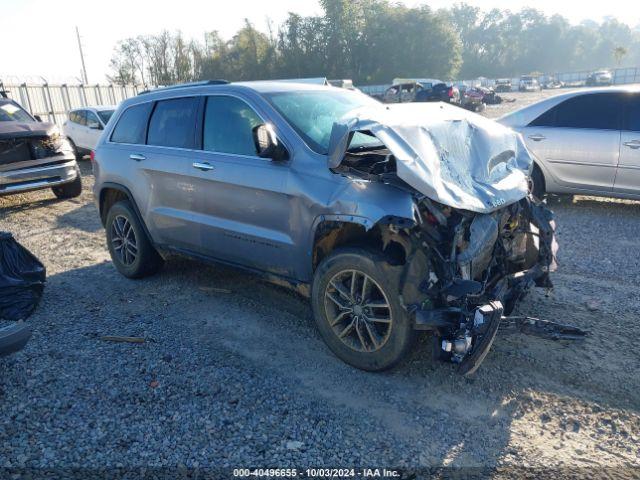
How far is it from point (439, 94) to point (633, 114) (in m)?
24.2

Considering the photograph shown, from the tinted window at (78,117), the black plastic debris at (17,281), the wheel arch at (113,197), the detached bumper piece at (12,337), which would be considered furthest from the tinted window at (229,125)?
the tinted window at (78,117)

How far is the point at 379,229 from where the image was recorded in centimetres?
364

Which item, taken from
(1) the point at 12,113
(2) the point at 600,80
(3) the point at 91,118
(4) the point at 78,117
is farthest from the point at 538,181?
(2) the point at 600,80

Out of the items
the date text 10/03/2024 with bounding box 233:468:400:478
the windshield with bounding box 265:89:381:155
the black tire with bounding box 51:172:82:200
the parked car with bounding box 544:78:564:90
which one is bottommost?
the parked car with bounding box 544:78:564:90

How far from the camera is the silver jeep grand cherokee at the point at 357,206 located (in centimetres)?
332

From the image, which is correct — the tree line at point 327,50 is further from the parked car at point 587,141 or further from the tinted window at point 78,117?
the parked car at point 587,141

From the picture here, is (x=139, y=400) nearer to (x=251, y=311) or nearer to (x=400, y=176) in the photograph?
(x=251, y=311)

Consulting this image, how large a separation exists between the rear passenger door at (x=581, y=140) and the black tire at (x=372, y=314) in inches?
209

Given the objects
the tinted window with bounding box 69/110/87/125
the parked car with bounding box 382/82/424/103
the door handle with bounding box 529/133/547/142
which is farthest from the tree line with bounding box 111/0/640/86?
the door handle with bounding box 529/133/547/142

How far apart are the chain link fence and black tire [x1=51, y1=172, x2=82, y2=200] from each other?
1085 cm

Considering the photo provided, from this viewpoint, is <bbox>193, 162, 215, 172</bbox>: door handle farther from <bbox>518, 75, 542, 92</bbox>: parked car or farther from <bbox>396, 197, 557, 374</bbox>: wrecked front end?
<bbox>518, 75, 542, 92</bbox>: parked car

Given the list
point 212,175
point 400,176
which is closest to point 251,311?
point 212,175

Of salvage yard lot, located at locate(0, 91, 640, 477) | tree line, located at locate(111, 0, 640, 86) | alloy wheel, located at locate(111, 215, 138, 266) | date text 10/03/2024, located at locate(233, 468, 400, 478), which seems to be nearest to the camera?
date text 10/03/2024, located at locate(233, 468, 400, 478)

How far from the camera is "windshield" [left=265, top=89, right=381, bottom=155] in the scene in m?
4.05
